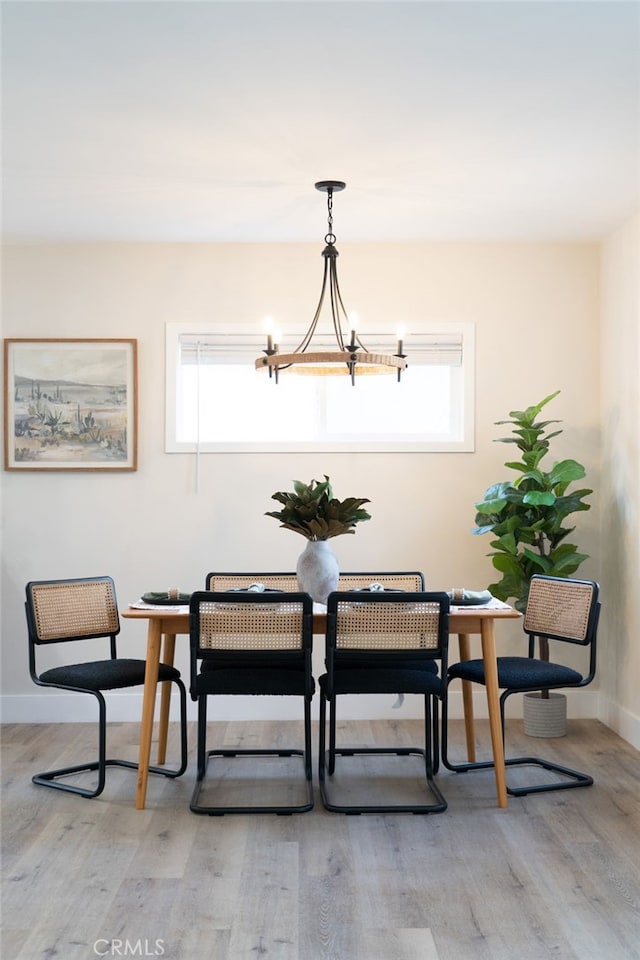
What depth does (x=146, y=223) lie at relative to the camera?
500 cm

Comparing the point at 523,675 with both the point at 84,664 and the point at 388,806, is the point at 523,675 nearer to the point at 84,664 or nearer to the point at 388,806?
the point at 388,806

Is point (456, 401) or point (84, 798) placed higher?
point (456, 401)

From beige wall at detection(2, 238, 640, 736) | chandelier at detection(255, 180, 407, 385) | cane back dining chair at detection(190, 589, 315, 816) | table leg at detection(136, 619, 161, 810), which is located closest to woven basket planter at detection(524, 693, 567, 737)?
beige wall at detection(2, 238, 640, 736)

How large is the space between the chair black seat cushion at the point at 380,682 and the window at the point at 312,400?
1.80 m

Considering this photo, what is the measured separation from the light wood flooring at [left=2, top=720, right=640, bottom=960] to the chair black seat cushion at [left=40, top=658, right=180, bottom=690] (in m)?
0.46

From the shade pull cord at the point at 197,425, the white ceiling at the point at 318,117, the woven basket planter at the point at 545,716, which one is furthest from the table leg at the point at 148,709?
the woven basket planter at the point at 545,716

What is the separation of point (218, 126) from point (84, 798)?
2.70 m

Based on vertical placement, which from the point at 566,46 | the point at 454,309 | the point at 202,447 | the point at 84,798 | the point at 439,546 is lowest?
the point at 84,798

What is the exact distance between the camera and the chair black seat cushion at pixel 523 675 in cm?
406

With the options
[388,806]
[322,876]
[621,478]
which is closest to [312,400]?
[621,478]

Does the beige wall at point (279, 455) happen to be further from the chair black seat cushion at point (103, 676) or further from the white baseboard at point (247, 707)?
the chair black seat cushion at point (103, 676)

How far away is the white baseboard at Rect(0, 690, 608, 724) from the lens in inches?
211

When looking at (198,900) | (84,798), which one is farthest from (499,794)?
(84,798)

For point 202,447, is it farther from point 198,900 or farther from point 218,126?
point 198,900
